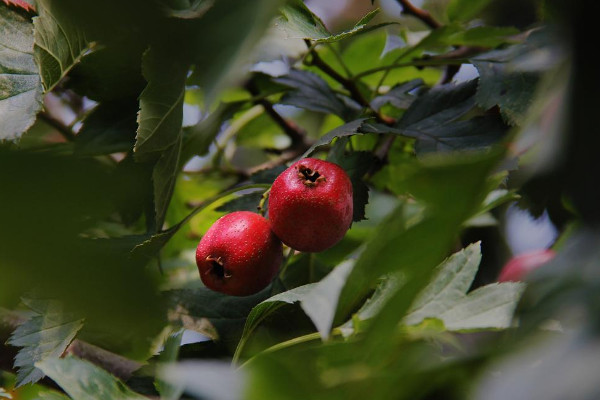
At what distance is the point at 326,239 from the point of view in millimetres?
693

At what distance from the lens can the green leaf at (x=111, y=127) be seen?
81cm

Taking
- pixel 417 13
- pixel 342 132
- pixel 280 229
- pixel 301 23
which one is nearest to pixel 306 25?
pixel 301 23

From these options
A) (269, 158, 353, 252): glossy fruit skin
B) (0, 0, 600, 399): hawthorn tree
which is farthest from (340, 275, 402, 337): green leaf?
(269, 158, 353, 252): glossy fruit skin

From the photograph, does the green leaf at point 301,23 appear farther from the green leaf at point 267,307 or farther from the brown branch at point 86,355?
the brown branch at point 86,355

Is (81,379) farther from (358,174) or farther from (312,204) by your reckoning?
(358,174)

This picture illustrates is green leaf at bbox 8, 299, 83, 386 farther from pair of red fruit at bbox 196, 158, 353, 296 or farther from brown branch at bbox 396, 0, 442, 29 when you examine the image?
brown branch at bbox 396, 0, 442, 29

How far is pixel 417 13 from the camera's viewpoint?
107 cm

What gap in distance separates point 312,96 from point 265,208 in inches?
7.1

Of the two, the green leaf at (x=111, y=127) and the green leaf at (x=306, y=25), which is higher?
the green leaf at (x=306, y=25)

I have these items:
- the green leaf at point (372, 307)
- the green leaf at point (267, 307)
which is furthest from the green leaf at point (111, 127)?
the green leaf at point (372, 307)

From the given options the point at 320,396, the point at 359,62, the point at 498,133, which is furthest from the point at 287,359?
the point at 359,62

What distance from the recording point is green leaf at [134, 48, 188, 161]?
66 cm

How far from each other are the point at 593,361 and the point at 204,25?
1.13 feet

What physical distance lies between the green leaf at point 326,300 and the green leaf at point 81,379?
213 millimetres
